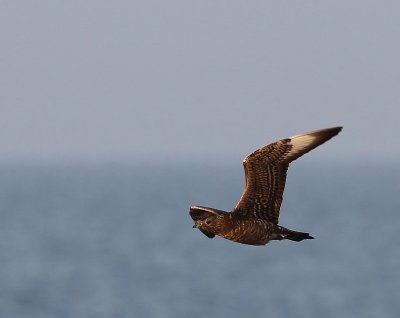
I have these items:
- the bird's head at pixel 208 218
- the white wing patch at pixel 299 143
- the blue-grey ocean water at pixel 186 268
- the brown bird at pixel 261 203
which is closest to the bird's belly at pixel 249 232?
the brown bird at pixel 261 203

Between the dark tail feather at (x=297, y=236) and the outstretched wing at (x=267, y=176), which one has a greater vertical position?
the outstretched wing at (x=267, y=176)

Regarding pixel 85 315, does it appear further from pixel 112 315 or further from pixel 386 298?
pixel 386 298

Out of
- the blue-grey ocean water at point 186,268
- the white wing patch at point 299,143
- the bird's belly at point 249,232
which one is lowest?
the blue-grey ocean water at point 186,268

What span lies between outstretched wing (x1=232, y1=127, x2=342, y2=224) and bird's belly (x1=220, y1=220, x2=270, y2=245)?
220 mm

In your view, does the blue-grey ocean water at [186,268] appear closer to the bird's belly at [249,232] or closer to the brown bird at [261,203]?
the brown bird at [261,203]

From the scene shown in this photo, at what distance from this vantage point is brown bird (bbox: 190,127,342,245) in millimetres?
18188

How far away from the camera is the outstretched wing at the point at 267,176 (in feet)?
60.6

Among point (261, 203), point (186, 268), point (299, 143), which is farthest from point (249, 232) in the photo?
point (186, 268)

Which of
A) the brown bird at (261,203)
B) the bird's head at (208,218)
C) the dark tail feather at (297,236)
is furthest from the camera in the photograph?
the dark tail feather at (297,236)

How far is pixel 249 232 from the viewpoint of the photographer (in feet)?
60.3

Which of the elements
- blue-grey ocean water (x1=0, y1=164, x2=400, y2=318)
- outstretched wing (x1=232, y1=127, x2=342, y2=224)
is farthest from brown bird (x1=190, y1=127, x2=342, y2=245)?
blue-grey ocean water (x1=0, y1=164, x2=400, y2=318)

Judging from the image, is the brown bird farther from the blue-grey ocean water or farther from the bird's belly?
the blue-grey ocean water

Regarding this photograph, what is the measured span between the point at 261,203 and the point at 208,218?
1.05 m

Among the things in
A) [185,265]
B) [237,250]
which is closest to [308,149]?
[185,265]
